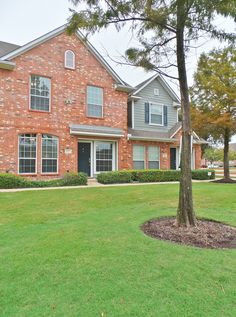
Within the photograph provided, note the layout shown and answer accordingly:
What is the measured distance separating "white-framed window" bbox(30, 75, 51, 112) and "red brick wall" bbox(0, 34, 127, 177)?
10.1 inches

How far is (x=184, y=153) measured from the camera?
5832mm

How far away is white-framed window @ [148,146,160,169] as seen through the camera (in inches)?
754

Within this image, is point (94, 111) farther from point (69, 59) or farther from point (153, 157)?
point (153, 157)

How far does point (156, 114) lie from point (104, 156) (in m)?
6.19

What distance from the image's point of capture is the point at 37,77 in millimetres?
14781

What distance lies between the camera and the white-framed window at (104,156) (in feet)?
55.3

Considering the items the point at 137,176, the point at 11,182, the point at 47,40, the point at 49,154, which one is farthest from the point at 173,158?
the point at 11,182

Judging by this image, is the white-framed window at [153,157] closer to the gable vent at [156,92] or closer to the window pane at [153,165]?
the window pane at [153,165]

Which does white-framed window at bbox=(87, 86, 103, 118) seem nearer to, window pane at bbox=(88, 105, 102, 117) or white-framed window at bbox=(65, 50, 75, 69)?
window pane at bbox=(88, 105, 102, 117)

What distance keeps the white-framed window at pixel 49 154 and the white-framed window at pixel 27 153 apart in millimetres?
507

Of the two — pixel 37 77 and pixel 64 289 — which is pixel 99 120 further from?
pixel 64 289

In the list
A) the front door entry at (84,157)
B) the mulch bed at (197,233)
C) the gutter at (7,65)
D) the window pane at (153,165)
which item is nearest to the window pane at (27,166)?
the front door entry at (84,157)

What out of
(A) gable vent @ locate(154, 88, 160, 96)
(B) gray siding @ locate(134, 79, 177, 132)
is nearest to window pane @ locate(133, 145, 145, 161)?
(B) gray siding @ locate(134, 79, 177, 132)

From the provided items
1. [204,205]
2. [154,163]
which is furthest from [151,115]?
[204,205]
